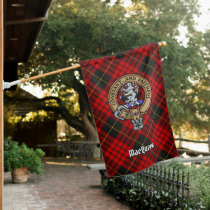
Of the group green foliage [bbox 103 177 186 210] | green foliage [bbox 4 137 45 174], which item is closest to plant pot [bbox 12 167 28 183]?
green foliage [bbox 4 137 45 174]

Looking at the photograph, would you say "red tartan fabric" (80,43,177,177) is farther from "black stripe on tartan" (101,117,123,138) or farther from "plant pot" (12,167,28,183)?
"plant pot" (12,167,28,183)

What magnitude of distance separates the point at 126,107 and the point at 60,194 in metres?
5.80

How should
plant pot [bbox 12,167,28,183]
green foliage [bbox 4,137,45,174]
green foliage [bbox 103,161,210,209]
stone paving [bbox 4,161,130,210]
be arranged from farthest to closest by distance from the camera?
plant pot [bbox 12,167,28,183]
green foliage [bbox 4,137,45,174]
stone paving [bbox 4,161,130,210]
green foliage [bbox 103,161,210,209]

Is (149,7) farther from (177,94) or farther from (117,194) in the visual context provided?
(117,194)

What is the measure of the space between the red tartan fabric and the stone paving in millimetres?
3877

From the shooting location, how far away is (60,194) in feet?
32.4

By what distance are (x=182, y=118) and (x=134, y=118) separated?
57.6 ft

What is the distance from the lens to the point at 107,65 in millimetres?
4773

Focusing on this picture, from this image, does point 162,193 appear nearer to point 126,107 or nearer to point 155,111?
point 155,111

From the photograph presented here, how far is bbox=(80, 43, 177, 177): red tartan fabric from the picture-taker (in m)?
4.72

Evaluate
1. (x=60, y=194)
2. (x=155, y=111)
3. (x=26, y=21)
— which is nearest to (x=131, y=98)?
(x=155, y=111)

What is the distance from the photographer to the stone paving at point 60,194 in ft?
27.8

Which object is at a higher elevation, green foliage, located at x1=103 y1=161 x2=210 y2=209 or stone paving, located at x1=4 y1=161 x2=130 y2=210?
green foliage, located at x1=103 y1=161 x2=210 y2=209

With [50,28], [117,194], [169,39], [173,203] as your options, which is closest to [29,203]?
[117,194]
